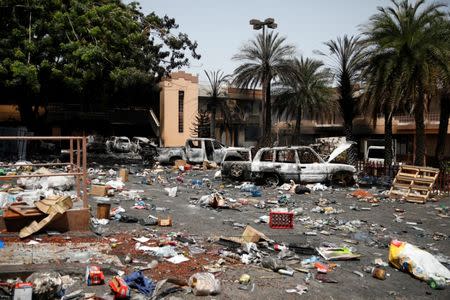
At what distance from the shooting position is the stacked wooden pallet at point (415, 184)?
41.6 feet

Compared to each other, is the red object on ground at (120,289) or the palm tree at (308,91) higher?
the palm tree at (308,91)

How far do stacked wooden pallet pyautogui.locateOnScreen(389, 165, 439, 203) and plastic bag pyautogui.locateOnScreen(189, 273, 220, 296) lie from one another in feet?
32.4

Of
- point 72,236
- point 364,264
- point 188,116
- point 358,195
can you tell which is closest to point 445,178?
point 358,195

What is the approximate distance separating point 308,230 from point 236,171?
287 inches

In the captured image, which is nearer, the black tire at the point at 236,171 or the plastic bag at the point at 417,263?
the plastic bag at the point at 417,263

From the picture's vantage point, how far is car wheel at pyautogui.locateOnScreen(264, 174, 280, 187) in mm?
15148

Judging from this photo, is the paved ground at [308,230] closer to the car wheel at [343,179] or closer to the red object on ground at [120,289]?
the red object on ground at [120,289]

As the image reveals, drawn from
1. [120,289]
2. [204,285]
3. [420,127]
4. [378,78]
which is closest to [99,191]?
[120,289]

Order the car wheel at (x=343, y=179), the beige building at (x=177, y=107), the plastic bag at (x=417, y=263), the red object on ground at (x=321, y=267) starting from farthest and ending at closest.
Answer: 1. the beige building at (x=177, y=107)
2. the car wheel at (x=343, y=179)
3. the red object on ground at (x=321, y=267)
4. the plastic bag at (x=417, y=263)

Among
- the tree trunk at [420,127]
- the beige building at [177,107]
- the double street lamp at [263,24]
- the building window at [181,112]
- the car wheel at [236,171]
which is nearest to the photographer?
the car wheel at [236,171]

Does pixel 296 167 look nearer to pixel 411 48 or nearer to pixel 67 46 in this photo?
pixel 411 48

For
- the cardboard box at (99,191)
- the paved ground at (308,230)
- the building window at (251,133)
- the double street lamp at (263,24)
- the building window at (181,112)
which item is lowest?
the paved ground at (308,230)

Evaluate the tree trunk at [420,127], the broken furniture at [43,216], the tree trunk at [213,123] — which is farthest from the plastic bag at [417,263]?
the tree trunk at [213,123]

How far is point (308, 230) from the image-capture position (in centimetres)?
846
